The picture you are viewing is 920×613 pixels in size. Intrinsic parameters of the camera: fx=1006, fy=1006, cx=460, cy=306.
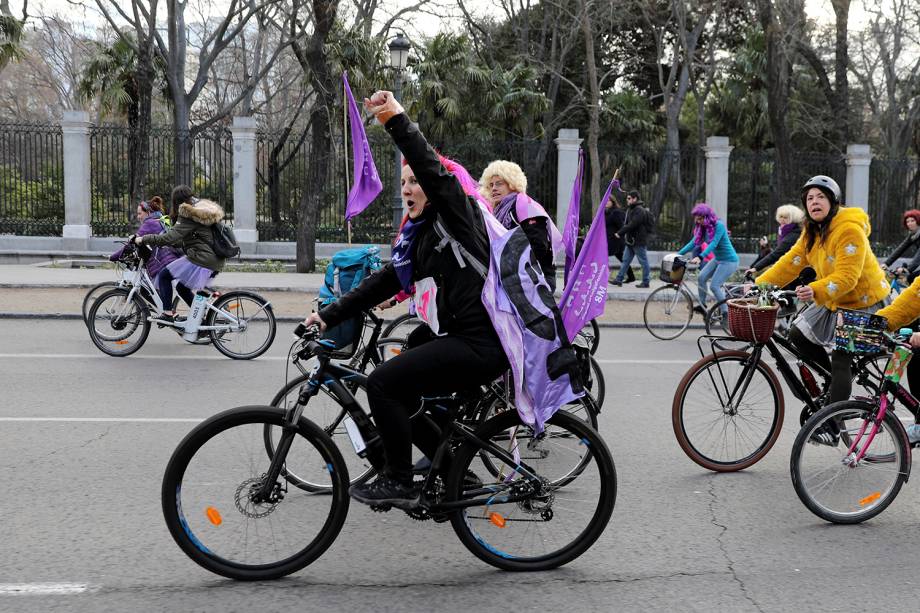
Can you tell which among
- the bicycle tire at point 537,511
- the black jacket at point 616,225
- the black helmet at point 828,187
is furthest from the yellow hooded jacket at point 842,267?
the black jacket at point 616,225

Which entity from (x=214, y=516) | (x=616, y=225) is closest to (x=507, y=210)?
(x=214, y=516)

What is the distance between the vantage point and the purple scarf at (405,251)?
Answer: 425 centimetres

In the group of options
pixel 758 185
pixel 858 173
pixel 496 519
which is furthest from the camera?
pixel 858 173

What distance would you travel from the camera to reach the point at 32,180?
22359 millimetres

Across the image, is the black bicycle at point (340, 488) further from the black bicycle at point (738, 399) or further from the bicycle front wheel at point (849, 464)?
the black bicycle at point (738, 399)

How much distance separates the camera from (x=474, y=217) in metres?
4.17

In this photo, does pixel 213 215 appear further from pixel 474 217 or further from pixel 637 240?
pixel 637 240

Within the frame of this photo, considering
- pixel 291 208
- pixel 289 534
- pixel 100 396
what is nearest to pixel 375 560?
pixel 289 534

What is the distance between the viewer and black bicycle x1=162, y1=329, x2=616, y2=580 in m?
3.97

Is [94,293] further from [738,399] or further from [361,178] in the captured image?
[738,399]

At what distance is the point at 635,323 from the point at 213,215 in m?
6.22

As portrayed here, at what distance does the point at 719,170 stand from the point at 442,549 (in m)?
20.3

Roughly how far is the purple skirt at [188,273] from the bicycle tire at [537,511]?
6.63 m

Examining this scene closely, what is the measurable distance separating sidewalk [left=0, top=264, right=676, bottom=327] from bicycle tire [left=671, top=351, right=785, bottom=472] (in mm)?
7824
